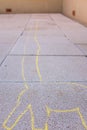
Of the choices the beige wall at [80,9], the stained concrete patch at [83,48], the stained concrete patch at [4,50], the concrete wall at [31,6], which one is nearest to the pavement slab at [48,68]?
the stained concrete patch at [4,50]

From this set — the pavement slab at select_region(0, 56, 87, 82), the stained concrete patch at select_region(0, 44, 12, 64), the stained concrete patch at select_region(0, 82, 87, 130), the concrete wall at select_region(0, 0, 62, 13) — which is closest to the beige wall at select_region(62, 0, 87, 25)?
the concrete wall at select_region(0, 0, 62, 13)

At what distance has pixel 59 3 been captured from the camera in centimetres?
1864

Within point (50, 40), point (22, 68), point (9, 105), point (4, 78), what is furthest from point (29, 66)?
point (50, 40)

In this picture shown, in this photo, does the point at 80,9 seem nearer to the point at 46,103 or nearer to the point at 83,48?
the point at 83,48

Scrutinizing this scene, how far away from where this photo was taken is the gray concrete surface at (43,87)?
92.7 inches

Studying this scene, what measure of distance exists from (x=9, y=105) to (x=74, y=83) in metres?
1.18

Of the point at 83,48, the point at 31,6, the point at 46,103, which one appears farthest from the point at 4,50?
the point at 31,6

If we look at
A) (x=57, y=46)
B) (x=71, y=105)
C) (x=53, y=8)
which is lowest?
(x=53, y=8)

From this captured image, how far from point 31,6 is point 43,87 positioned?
1650cm

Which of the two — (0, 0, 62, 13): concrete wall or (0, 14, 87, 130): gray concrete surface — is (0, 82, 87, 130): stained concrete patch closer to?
(0, 14, 87, 130): gray concrete surface

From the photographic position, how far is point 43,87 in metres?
3.23

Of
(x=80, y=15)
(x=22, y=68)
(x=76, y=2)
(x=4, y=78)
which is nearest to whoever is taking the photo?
(x=4, y=78)

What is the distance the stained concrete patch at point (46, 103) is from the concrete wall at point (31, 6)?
1629cm

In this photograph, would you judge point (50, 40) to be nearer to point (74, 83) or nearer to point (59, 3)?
point (74, 83)
